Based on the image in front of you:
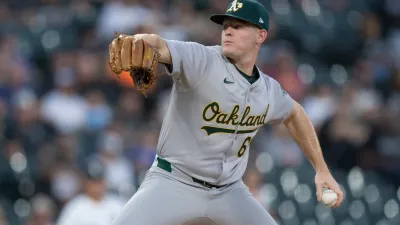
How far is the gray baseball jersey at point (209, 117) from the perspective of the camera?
4754 millimetres

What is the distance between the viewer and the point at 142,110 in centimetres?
1034

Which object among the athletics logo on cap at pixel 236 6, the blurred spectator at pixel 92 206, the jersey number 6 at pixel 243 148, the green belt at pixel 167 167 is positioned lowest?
the blurred spectator at pixel 92 206

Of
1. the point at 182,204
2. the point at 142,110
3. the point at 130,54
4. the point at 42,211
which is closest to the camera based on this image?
the point at 130,54

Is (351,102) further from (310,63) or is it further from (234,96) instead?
(234,96)

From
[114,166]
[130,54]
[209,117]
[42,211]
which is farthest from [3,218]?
[130,54]

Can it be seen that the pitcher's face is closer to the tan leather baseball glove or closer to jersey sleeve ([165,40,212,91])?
jersey sleeve ([165,40,212,91])

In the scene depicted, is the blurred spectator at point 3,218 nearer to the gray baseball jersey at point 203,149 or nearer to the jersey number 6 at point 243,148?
the gray baseball jersey at point 203,149

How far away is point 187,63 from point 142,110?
5.81 meters

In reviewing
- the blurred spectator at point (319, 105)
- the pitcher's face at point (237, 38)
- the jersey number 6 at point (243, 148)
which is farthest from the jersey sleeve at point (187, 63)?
the blurred spectator at point (319, 105)

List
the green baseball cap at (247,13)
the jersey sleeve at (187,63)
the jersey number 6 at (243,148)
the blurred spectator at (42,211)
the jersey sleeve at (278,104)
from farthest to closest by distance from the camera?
the blurred spectator at (42,211)
the jersey sleeve at (278,104)
the jersey number 6 at (243,148)
the green baseball cap at (247,13)
the jersey sleeve at (187,63)

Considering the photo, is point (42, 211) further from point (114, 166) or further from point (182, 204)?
point (182, 204)

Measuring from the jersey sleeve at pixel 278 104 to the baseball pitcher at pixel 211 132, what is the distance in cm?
10

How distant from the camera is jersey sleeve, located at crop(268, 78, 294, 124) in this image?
17.3 ft

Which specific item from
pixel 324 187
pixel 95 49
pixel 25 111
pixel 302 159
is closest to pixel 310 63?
pixel 302 159
